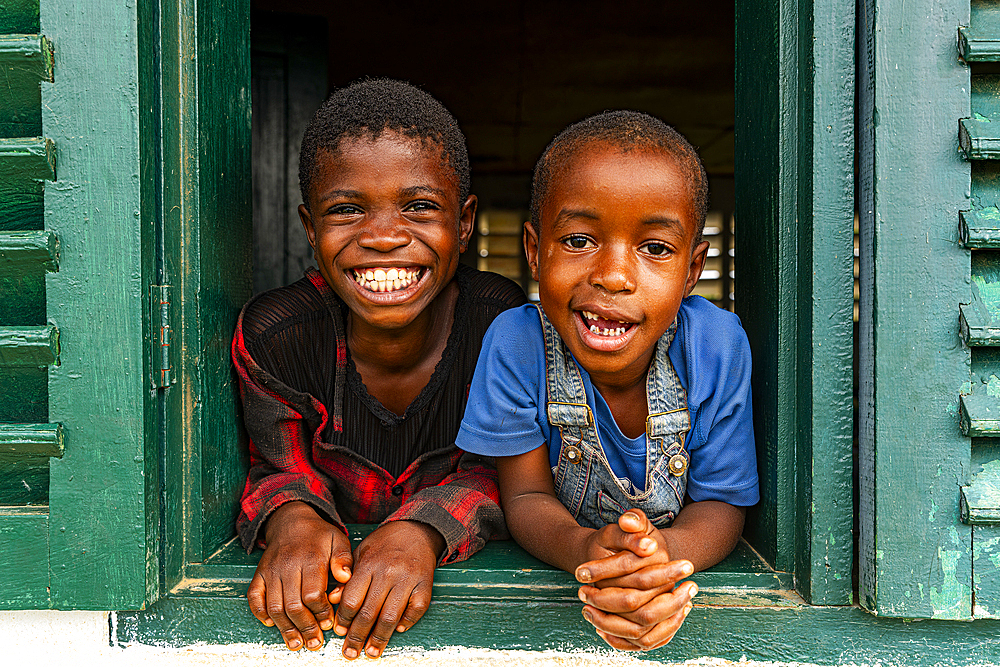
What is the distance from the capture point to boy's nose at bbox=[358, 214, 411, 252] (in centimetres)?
159

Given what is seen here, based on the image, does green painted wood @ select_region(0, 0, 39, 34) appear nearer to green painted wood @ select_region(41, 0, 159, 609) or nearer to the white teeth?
green painted wood @ select_region(41, 0, 159, 609)

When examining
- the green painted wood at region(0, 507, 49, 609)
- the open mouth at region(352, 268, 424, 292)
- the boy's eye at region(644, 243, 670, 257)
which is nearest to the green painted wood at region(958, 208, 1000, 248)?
the boy's eye at region(644, 243, 670, 257)

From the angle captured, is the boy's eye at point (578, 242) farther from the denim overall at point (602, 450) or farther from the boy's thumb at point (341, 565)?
the boy's thumb at point (341, 565)

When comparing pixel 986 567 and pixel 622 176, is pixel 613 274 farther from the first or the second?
pixel 986 567

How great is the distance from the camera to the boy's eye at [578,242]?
1.43m

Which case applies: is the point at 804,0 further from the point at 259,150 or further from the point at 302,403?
the point at 259,150

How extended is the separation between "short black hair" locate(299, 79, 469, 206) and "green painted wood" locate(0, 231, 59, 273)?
60 cm

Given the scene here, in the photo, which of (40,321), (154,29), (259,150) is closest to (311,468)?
(40,321)

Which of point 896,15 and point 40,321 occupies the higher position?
point 896,15

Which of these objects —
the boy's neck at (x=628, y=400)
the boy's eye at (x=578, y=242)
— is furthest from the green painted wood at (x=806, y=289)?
the boy's eye at (x=578, y=242)

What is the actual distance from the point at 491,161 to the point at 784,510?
23.5 feet

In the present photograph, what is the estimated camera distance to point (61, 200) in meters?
1.27

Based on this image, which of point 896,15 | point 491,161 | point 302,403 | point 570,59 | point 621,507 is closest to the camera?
point 896,15

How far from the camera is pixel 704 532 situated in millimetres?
1425
